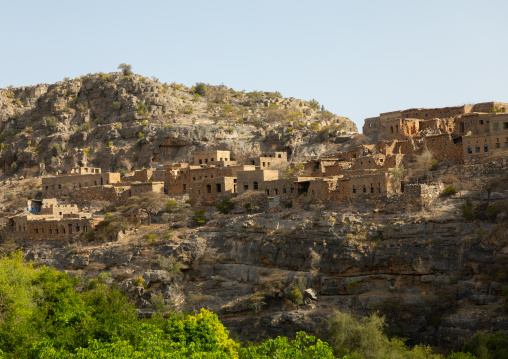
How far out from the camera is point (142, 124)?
10194 centimetres

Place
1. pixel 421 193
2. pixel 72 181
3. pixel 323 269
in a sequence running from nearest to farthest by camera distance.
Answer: pixel 323 269, pixel 421 193, pixel 72 181

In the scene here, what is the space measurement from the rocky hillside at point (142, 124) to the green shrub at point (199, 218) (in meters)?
17.5

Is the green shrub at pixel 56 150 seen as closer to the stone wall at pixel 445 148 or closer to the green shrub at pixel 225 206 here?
the green shrub at pixel 225 206

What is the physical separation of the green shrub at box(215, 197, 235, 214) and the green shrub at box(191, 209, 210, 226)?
4.61ft

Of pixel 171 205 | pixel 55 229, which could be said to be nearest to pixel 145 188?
pixel 171 205

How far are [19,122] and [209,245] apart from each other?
59.6 meters

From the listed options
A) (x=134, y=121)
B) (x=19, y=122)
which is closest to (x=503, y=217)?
(x=134, y=121)

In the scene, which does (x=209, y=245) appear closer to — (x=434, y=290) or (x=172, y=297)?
(x=172, y=297)

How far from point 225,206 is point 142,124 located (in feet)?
111

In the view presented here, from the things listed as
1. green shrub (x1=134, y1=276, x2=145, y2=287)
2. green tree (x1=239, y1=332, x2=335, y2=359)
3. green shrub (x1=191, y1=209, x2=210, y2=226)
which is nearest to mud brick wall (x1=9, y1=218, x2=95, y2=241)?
green shrub (x1=191, y1=209, x2=210, y2=226)

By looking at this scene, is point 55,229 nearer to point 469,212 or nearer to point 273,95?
point 469,212

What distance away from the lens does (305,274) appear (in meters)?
60.1

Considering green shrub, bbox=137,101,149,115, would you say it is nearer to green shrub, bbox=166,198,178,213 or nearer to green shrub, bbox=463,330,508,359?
green shrub, bbox=166,198,178,213

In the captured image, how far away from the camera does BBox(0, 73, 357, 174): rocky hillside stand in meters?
93.5
